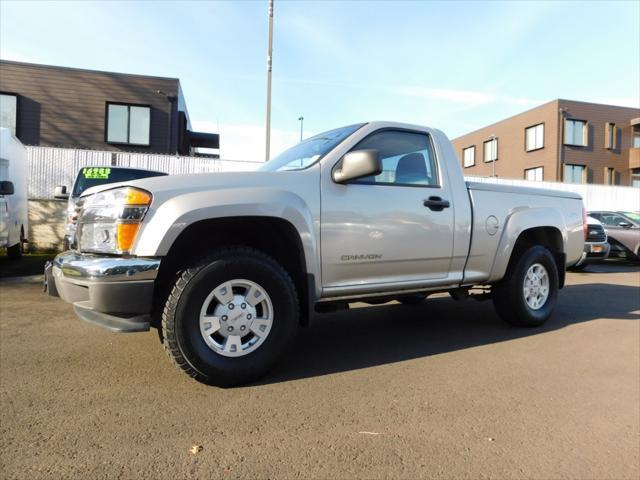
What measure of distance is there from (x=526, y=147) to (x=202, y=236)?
31.2 meters

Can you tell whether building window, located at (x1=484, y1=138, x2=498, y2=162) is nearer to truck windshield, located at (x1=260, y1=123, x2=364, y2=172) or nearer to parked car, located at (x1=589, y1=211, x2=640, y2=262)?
parked car, located at (x1=589, y1=211, x2=640, y2=262)

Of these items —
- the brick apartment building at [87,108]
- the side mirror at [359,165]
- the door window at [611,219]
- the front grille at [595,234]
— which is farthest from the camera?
the brick apartment building at [87,108]

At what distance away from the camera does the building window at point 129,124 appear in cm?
1845

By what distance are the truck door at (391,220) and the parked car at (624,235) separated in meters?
10.9

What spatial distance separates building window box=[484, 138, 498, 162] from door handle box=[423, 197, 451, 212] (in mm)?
31876

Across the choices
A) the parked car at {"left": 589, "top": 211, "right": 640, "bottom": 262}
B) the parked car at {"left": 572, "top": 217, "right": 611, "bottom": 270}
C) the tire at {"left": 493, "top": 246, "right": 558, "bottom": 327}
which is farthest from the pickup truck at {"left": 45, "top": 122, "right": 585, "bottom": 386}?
the parked car at {"left": 589, "top": 211, "right": 640, "bottom": 262}

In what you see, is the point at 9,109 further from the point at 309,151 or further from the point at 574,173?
the point at 574,173

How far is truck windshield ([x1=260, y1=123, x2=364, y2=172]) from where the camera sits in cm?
367

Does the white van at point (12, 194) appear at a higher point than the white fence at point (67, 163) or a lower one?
lower

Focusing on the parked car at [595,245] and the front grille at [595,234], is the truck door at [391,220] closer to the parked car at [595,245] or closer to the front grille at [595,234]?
the parked car at [595,245]

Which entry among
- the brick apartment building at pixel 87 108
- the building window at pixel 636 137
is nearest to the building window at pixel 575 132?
the building window at pixel 636 137

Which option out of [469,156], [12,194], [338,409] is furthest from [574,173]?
[338,409]

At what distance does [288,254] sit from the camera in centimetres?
348

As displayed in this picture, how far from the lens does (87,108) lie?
59.9 ft
